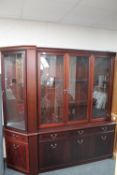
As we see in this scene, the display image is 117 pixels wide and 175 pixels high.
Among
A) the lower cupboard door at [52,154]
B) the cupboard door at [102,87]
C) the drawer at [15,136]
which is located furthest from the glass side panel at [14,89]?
the cupboard door at [102,87]

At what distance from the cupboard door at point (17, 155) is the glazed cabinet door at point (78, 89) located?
87cm

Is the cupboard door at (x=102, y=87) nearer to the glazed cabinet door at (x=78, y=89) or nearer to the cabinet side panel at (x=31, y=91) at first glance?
the glazed cabinet door at (x=78, y=89)

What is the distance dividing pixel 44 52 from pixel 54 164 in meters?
1.78

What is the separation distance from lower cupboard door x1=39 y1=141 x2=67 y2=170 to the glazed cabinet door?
464 mm

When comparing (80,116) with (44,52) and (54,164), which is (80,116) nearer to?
(54,164)

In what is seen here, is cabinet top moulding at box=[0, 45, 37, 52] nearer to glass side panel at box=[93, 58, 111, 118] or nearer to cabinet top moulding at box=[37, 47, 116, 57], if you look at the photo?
cabinet top moulding at box=[37, 47, 116, 57]

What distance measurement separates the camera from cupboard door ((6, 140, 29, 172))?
2.43 m

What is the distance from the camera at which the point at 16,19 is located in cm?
250

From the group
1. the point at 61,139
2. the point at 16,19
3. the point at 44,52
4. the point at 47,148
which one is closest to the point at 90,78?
the point at 44,52

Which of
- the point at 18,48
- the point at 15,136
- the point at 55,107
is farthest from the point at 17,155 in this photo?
the point at 18,48

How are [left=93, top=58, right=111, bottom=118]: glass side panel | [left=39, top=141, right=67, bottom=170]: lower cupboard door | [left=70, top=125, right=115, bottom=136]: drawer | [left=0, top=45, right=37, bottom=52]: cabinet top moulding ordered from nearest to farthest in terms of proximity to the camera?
[left=0, top=45, right=37, bottom=52]: cabinet top moulding → [left=39, top=141, right=67, bottom=170]: lower cupboard door → [left=70, top=125, right=115, bottom=136]: drawer → [left=93, top=58, right=111, bottom=118]: glass side panel

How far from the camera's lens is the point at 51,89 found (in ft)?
8.60

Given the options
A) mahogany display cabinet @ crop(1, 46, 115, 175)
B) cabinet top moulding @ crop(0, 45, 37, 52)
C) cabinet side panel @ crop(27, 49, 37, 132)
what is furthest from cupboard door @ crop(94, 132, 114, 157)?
cabinet top moulding @ crop(0, 45, 37, 52)

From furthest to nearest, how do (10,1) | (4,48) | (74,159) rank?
(74,159), (4,48), (10,1)
